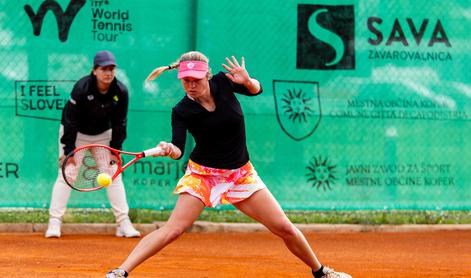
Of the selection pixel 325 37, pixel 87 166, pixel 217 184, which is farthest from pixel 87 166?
pixel 325 37

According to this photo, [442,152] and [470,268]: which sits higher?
[442,152]

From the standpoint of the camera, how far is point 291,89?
9727mm

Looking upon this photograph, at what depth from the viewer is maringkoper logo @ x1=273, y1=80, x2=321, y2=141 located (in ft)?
31.8

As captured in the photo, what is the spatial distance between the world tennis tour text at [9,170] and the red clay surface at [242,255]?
0.60 metres

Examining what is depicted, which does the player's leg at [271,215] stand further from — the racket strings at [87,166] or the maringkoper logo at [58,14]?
the maringkoper logo at [58,14]

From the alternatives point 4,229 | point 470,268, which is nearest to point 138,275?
point 470,268

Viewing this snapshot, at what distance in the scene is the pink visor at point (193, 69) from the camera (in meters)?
5.42

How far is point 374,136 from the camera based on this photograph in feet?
32.6

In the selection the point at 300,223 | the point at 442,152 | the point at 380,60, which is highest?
the point at 380,60

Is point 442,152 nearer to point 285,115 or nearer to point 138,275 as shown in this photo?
point 285,115

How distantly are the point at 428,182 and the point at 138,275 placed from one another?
451 centimetres

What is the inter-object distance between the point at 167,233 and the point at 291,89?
14.9ft

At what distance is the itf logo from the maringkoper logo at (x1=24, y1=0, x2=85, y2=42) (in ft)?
7.58

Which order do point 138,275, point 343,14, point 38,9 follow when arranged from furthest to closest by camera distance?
point 343,14, point 38,9, point 138,275
